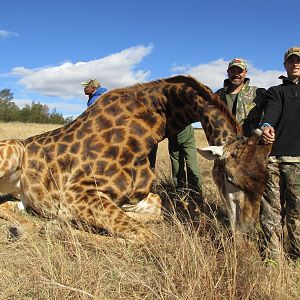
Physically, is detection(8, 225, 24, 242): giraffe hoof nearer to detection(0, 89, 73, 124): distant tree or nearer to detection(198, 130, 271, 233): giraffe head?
detection(198, 130, 271, 233): giraffe head

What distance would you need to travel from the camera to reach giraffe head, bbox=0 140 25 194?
18.4 ft

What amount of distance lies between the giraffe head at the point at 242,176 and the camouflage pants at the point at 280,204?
397 mm

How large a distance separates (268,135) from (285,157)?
1.50 feet

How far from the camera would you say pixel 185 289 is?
290 cm

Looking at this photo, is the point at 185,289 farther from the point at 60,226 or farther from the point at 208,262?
the point at 60,226

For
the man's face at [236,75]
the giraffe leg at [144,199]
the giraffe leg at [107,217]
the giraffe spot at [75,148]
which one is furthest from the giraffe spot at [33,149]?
the man's face at [236,75]

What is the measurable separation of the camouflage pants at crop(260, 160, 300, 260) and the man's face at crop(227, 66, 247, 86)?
1.72 metres

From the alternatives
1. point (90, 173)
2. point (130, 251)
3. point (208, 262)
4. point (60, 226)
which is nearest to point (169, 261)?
point (208, 262)

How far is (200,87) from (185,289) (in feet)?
9.67

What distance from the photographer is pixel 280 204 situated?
4.48m

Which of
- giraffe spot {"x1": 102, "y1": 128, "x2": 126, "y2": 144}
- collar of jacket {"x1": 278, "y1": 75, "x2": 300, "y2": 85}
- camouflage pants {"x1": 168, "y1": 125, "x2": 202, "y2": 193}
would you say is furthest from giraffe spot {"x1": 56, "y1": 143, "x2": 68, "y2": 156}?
collar of jacket {"x1": 278, "y1": 75, "x2": 300, "y2": 85}

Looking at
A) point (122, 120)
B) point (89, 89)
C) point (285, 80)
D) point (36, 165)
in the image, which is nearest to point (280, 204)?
point (285, 80)

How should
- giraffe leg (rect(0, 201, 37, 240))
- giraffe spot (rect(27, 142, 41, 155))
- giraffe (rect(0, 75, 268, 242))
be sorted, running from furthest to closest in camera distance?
giraffe spot (rect(27, 142, 41, 155)), giraffe (rect(0, 75, 268, 242)), giraffe leg (rect(0, 201, 37, 240))

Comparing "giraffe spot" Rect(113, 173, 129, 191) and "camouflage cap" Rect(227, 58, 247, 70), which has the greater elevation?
"camouflage cap" Rect(227, 58, 247, 70)
